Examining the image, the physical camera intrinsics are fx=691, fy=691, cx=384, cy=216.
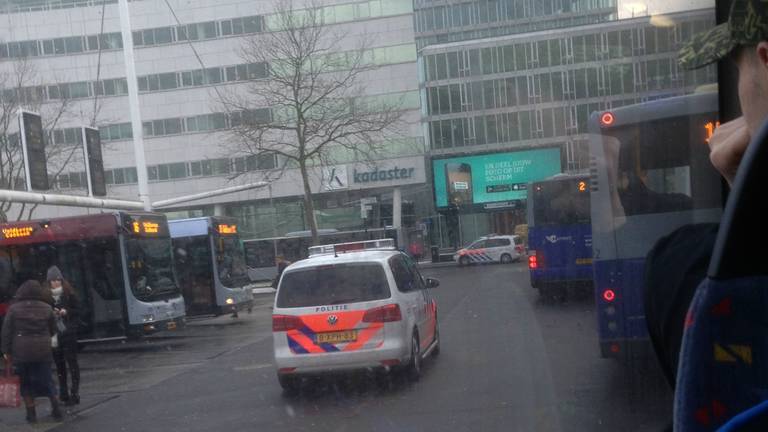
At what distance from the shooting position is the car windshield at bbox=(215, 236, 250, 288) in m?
4.44

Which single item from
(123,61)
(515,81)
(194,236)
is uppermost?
(123,61)

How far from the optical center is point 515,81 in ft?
11.5

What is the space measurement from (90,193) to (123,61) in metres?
0.98

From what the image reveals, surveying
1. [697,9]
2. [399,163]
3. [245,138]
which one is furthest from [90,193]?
[697,9]

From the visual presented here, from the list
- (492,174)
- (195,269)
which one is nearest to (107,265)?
(195,269)

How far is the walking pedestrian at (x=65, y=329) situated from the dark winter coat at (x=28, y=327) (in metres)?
0.09

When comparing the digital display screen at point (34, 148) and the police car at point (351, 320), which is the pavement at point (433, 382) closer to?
the police car at point (351, 320)

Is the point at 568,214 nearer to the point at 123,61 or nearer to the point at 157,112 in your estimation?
the point at 157,112

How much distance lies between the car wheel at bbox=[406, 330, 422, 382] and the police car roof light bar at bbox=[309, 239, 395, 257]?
169 centimetres

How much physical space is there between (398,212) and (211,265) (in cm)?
191

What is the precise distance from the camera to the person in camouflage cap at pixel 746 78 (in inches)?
47.4

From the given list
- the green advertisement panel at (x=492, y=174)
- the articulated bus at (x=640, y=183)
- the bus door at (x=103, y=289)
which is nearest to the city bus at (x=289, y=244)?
the green advertisement panel at (x=492, y=174)

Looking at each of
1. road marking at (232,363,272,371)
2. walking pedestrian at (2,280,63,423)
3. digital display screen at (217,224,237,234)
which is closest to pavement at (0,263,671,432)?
road marking at (232,363,272,371)

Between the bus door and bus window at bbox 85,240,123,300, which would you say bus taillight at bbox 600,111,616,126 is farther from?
bus window at bbox 85,240,123,300
